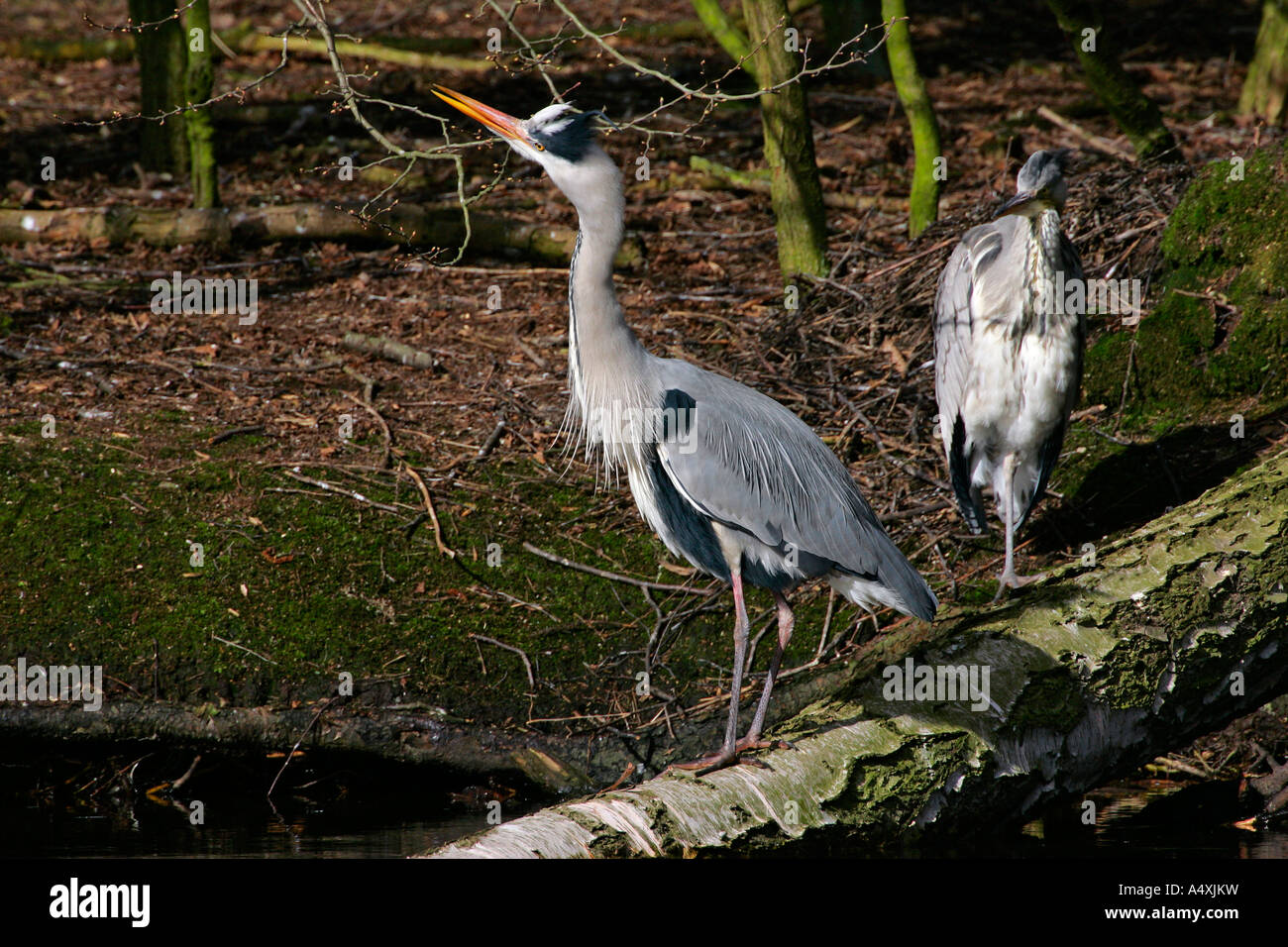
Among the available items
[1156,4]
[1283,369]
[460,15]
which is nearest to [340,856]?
[1283,369]

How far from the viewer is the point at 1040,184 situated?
5586mm

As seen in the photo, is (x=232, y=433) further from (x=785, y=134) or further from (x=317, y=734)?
(x=785, y=134)

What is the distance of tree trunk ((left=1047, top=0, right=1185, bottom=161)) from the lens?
7359 mm

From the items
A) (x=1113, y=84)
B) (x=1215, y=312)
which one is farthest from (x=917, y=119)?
(x=1215, y=312)

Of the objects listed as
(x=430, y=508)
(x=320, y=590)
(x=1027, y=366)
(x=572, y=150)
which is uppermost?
(x=572, y=150)

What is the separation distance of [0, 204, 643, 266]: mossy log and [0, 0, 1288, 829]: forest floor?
14 centimetres

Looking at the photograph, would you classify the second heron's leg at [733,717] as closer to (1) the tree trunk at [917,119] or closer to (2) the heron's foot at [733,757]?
(2) the heron's foot at [733,757]

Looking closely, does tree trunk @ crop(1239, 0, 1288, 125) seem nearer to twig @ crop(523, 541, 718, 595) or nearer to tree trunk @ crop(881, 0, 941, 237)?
tree trunk @ crop(881, 0, 941, 237)

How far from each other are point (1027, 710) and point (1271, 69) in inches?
324

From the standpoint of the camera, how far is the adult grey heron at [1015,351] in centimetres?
565

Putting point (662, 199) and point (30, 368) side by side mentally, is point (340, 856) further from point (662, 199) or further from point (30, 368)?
point (662, 199)

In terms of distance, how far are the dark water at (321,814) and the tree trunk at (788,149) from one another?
12.7 feet

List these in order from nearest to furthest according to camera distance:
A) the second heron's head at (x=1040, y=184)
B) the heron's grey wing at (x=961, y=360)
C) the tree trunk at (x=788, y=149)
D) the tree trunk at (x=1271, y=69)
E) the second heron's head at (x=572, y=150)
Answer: the second heron's head at (x=572, y=150)
the second heron's head at (x=1040, y=184)
the heron's grey wing at (x=961, y=360)
the tree trunk at (x=788, y=149)
the tree trunk at (x=1271, y=69)

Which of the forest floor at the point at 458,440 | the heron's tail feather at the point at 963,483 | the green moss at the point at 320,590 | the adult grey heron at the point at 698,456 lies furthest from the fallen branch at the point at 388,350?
the heron's tail feather at the point at 963,483
